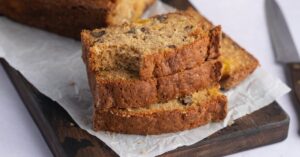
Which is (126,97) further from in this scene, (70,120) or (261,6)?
(261,6)

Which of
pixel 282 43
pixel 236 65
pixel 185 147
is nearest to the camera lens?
pixel 185 147

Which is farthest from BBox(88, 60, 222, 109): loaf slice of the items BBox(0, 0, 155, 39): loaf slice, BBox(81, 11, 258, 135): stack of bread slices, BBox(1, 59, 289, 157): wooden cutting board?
BBox(0, 0, 155, 39): loaf slice

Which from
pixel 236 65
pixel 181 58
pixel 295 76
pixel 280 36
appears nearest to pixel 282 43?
pixel 280 36

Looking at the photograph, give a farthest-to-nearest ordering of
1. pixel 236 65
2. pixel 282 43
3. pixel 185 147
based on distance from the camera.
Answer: pixel 282 43
pixel 236 65
pixel 185 147

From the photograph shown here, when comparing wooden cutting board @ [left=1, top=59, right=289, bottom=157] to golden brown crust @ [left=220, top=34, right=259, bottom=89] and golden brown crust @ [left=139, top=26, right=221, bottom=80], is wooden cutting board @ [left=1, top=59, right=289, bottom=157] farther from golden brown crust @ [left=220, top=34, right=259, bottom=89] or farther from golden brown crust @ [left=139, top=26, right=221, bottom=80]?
golden brown crust @ [left=139, top=26, right=221, bottom=80]

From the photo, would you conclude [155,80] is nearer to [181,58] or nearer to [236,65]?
[181,58]

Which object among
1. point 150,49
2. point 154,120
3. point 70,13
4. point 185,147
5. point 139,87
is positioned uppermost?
point 70,13
